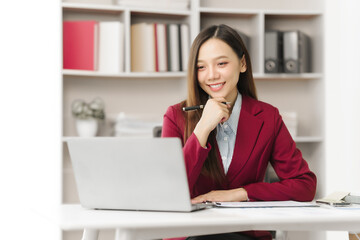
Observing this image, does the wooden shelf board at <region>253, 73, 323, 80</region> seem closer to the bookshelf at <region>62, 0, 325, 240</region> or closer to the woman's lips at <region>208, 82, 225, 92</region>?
the bookshelf at <region>62, 0, 325, 240</region>

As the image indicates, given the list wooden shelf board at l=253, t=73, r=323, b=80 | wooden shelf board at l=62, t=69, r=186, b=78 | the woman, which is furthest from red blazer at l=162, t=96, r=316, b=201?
wooden shelf board at l=253, t=73, r=323, b=80

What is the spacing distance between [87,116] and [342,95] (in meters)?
1.56

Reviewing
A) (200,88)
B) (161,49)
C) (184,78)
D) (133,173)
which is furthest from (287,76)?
(133,173)

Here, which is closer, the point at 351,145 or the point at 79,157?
the point at 79,157

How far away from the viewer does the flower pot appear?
3.29 metres

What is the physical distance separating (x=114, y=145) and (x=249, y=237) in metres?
0.58

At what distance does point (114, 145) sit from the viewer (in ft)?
4.33
